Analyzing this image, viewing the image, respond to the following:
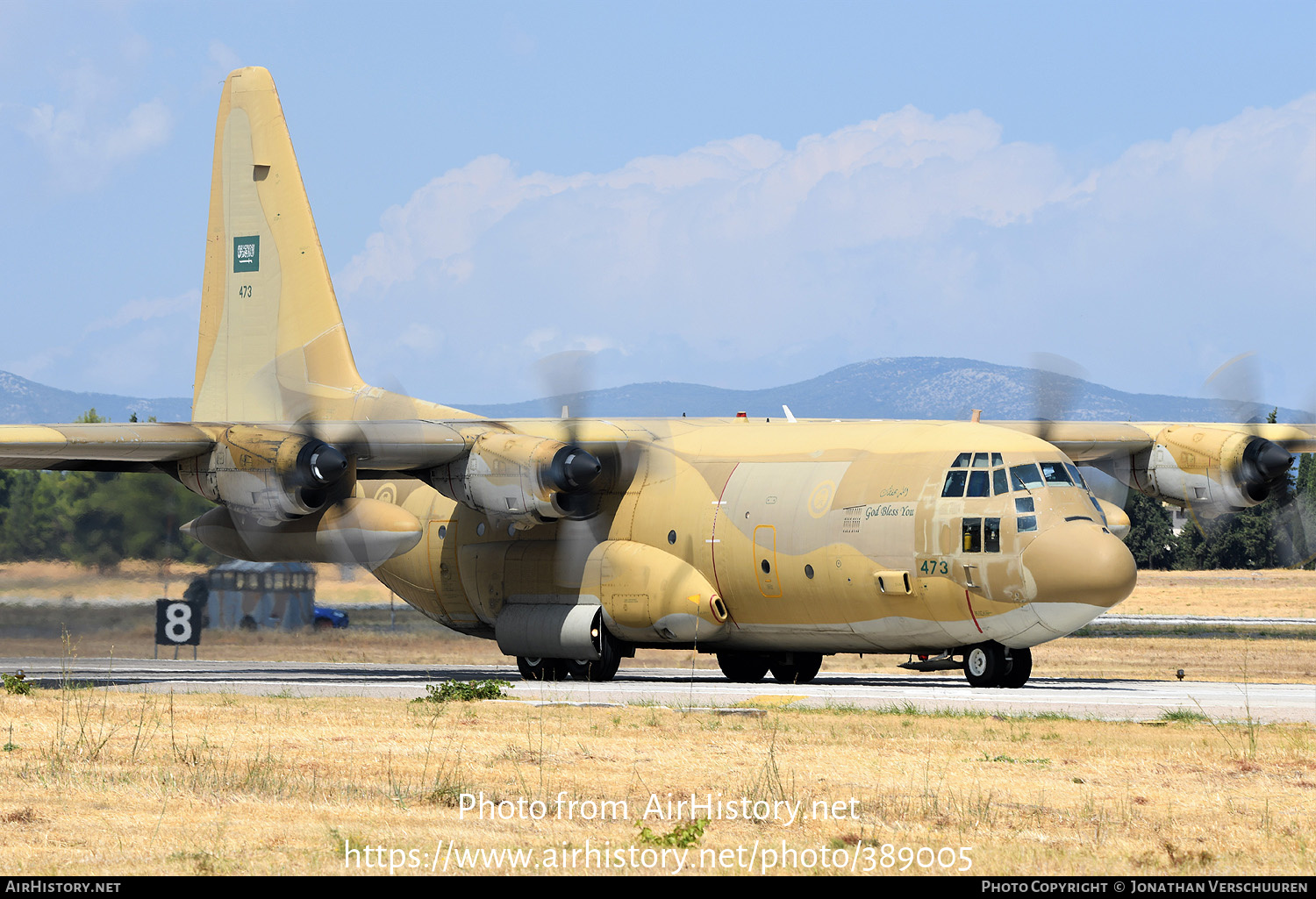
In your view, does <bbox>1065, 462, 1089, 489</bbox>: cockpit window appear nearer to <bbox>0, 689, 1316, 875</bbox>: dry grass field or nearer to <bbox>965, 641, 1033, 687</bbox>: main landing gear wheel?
<bbox>965, 641, 1033, 687</bbox>: main landing gear wheel

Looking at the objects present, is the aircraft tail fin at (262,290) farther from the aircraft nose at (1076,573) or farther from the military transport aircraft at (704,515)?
the aircraft nose at (1076,573)

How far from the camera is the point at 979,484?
73.9ft

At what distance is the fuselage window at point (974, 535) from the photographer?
22234mm

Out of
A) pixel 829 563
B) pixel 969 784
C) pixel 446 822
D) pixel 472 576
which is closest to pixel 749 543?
pixel 829 563

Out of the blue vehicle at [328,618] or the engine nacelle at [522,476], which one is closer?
the engine nacelle at [522,476]

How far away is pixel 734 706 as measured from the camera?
67.9 ft

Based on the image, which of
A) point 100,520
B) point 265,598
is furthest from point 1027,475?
point 265,598

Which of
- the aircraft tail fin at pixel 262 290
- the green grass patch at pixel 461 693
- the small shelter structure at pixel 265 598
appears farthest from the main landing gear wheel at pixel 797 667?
the small shelter structure at pixel 265 598

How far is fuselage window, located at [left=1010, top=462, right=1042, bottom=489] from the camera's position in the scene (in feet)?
73.0

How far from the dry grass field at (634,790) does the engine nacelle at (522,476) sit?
5267mm

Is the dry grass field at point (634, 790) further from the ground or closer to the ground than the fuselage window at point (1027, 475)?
closer to the ground

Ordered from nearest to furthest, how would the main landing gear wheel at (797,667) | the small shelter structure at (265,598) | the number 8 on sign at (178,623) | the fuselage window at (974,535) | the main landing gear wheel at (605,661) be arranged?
1. the fuselage window at (974,535)
2. the main landing gear wheel at (605,661)
3. the main landing gear wheel at (797,667)
4. the number 8 on sign at (178,623)
5. the small shelter structure at (265,598)

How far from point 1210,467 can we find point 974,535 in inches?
268

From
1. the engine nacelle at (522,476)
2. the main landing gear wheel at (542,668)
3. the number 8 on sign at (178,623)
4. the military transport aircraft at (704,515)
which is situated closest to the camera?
the military transport aircraft at (704,515)
